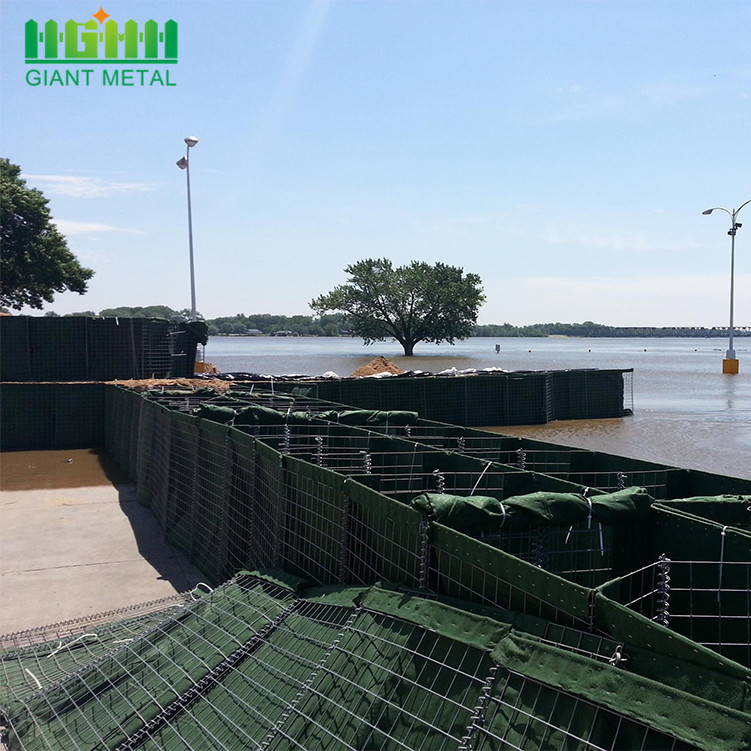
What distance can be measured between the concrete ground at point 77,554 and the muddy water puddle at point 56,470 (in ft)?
0.33

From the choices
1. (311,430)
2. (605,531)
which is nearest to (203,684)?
(605,531)

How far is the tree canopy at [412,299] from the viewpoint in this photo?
7562 cm

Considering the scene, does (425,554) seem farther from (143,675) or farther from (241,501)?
(241,501)

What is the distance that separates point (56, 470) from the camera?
56.1 ft

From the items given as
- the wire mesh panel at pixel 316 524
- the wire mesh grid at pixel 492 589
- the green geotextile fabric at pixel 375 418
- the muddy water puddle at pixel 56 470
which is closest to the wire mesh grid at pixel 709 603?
the wire mesh grid at pixel 492 589

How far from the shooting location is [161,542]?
428 inches

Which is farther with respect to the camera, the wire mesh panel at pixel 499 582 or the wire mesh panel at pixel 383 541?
the wire mesh panel at pixel 383 541

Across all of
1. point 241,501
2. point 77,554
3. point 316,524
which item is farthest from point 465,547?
point 77,554

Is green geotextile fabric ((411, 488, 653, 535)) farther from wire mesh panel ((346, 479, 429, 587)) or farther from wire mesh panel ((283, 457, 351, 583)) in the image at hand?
wire mesh panel ((283, 457, 351, 583))

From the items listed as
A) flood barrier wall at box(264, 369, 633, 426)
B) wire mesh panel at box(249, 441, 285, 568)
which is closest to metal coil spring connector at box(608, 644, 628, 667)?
wire mesh panel at box(249, 441, 285, 568)

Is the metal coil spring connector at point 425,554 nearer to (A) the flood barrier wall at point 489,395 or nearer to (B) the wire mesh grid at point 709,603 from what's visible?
(B) the wire mesh grid at point 709,603

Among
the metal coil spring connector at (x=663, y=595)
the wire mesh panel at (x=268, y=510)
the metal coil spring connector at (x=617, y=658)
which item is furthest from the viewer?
the wire mesh panel at (x=268, y=510)

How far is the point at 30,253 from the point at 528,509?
4303 centimetres

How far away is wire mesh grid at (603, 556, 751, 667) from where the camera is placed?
16.6 ft
